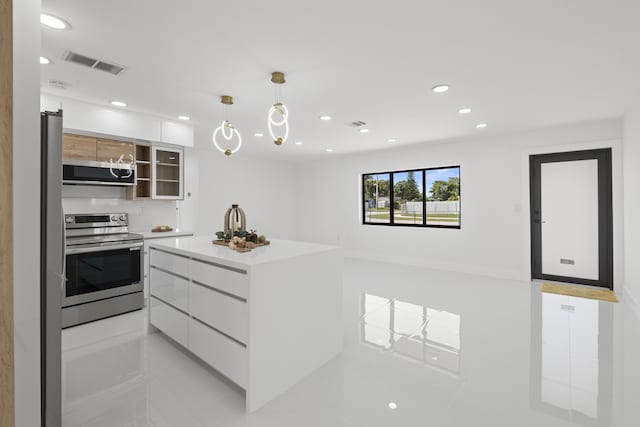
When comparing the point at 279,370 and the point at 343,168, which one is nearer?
the point at 279,370

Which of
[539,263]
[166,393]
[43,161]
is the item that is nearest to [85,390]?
[166,393]

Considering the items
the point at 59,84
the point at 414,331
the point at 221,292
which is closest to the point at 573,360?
the point at 414,331

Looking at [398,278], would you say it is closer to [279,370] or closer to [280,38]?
[279,370]

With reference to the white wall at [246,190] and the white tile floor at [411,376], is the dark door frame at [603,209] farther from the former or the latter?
the white wall at [246,190]

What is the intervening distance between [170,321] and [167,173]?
257 centimetres

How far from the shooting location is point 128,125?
4.05m

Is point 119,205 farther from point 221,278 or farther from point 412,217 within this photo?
point 412,217

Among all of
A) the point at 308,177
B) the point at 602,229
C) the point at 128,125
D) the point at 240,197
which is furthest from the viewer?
the point at 308,177

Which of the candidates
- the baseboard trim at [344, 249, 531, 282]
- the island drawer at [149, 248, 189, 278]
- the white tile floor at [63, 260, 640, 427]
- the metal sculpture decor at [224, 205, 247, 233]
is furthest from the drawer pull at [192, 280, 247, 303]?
the baseboard trim at [344, 249, 531, 282]

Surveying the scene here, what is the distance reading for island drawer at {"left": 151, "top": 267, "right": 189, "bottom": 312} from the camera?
8.22 ft

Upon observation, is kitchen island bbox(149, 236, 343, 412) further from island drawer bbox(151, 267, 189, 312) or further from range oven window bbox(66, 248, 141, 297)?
range oven window bbox(66, 248, 141, 297)

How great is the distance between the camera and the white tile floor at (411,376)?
72.6 inches

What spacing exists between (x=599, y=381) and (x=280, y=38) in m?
3.41

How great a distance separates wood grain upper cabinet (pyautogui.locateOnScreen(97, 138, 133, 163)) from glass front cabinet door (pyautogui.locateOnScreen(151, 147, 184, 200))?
0.30 m
